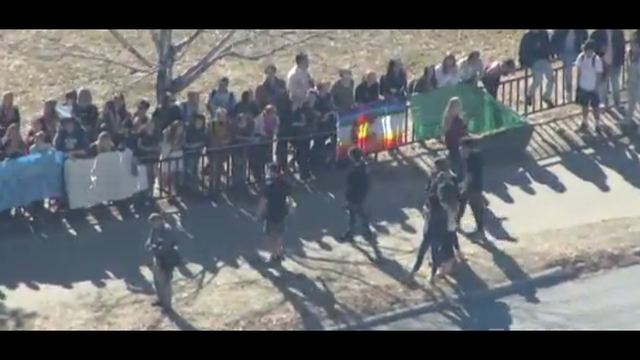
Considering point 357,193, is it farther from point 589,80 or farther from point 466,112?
point 589,80

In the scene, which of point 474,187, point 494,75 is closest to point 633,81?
point 494,75

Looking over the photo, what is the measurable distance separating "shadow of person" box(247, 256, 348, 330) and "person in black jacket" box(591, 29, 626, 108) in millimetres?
7230

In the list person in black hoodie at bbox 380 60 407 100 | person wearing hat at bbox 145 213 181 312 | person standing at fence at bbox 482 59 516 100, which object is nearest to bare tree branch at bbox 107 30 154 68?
person in black hoodie at bbox 380 60 407 100

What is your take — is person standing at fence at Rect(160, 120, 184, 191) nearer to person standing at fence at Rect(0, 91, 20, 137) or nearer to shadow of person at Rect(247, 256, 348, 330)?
person standing at fence at Rect(0, 91, 20, 137)

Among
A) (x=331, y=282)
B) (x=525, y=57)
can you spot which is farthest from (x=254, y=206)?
(x=525, y=57)

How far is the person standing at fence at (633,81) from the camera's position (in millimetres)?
25531

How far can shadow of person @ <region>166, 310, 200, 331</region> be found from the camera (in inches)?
770

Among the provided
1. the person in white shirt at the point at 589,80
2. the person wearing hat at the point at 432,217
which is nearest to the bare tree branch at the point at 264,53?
Result: the person in white shirt at the point at 589,80

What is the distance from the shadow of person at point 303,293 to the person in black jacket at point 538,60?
22.7 ft

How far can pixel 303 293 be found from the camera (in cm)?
2045

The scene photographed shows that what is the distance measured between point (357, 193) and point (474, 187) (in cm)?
151

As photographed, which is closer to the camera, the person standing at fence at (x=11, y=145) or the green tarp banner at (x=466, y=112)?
the person standing at fence at (x=11, y=145)

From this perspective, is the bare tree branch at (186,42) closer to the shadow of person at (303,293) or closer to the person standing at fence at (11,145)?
the person standing at fence at (11,145)
